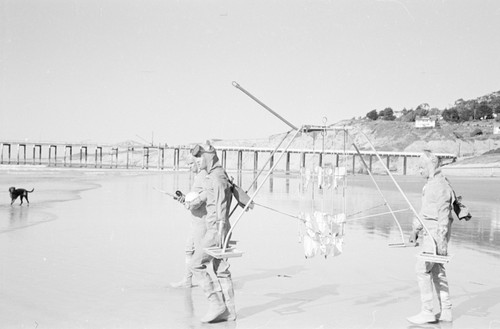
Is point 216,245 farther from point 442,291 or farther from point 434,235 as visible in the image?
point 442,291

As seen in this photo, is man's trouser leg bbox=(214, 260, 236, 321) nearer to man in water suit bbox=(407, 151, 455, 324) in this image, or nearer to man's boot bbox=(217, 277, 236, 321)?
man's boot bbox=(217, 277, 236, 321)

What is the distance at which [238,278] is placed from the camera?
7.37 meters

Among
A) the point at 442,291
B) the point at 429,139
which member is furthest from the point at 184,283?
the point at 429,139

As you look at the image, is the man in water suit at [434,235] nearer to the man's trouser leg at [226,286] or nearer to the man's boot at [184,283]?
the man's trouser leg at [226,286]

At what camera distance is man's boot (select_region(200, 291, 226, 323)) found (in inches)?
209

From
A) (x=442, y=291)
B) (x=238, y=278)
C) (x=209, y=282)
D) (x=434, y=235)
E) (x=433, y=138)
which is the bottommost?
(x=238, y=278)

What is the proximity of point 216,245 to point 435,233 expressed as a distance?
2305 mm

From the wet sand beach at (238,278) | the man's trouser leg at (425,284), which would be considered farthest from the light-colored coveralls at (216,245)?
the man's trouser leg at (425,284)

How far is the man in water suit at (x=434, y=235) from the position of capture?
219 inches

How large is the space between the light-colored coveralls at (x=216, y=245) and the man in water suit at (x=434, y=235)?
6.31 feet

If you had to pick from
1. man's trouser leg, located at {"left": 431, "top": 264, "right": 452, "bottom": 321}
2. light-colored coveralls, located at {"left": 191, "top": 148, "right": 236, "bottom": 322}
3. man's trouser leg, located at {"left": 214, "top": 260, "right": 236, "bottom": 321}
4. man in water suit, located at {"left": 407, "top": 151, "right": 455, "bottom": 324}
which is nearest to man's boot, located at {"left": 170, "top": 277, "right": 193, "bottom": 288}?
light-colored coveralls, located at {"left": 191, "top": 148, "right": 236, "bottom": 322}

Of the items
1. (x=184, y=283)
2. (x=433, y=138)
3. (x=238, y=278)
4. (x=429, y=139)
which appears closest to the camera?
(x=184, y=283)

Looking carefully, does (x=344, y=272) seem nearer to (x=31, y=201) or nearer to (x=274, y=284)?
(x=274, y=284)

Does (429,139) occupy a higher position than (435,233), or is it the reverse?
(429,139)
